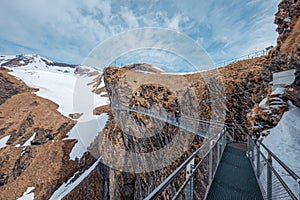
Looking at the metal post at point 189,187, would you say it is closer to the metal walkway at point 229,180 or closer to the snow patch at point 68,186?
the metal walkway at point 229,180

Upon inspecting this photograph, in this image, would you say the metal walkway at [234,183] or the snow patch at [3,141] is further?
the snow patch at [3,141]

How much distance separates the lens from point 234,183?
3637 millimetres

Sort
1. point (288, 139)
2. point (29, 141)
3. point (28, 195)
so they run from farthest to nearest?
point (29, 141)
point (28, 195)
point (288, 139)

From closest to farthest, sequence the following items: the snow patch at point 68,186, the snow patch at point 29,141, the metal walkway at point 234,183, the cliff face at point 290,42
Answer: the metal walkway at point 234,183
the cliff face at point 290,42
the snow patch at point 68,186
the snow patch at point 29,141

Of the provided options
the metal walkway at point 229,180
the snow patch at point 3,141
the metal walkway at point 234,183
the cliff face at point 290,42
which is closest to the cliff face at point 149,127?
the cliff face at point 290,42

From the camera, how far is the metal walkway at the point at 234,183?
311cm

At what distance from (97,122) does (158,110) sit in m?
18.9

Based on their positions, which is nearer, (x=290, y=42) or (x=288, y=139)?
(x=288, y=139)

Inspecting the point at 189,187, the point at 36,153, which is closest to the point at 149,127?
the point at 189,187

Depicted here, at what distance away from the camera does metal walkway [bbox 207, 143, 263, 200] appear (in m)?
3.11

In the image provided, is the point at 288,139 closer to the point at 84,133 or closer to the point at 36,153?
the point at 84,133

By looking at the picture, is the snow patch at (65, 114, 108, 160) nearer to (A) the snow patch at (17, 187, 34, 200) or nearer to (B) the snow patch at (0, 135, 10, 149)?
(A) the snow patch at (17, 187, 34, 200)

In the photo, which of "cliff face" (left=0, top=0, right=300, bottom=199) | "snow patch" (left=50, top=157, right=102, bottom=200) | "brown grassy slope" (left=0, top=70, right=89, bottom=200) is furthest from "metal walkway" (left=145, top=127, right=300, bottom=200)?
"brown grassy slope" (left=0, top=70, right=89, bottom=200)

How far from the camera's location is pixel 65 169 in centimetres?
2103
